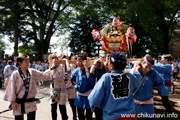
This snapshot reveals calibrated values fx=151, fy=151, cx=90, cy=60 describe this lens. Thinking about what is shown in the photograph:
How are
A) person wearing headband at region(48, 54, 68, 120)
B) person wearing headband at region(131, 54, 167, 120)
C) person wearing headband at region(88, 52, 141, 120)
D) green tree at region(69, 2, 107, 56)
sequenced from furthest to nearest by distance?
green tree at region(69, 2, 107, 56)
person wearing headband at region(48, 54, 68, 120)
person wearing headband at region(131, 54, 167, 120)
person wearing headband at region(88, 52, 141, 120)

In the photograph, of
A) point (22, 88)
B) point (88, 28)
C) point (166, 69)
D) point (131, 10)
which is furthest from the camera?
point (88, 28)

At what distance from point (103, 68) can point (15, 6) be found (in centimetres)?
1678

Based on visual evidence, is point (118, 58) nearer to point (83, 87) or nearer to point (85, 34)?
point (83, 87)

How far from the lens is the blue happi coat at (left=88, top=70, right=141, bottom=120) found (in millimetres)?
1936

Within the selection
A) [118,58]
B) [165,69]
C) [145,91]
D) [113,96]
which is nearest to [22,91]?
[113,96]

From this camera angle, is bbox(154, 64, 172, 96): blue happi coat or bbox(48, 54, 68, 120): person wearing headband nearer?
bbox(48, 54, 68, 120): person wearing headband

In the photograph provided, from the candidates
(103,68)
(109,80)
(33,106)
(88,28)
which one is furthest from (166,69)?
(88,28)

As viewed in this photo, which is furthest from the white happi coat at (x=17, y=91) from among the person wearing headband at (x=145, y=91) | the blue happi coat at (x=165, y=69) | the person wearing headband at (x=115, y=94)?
the blue happi coat at (x=165, y=69)

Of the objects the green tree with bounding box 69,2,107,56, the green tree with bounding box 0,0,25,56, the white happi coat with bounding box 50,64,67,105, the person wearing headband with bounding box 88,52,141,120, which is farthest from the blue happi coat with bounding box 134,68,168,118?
the green tree with bounding box 69,2,107,56

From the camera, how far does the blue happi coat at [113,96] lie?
1936 mm

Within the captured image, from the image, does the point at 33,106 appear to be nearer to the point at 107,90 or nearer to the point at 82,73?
the point at 82,73

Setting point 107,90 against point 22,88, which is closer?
point 107,90

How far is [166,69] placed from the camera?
179 inches

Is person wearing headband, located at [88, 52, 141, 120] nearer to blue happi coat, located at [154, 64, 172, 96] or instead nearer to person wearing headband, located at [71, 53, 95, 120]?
person wearing headband, located at [71, 53, 95, 120]
